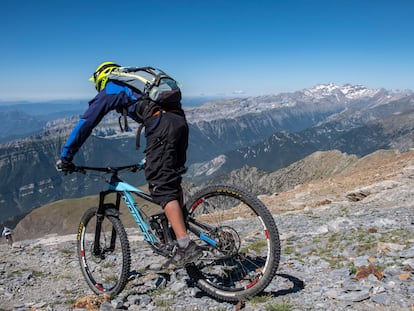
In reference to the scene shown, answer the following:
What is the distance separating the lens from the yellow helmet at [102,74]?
703cm

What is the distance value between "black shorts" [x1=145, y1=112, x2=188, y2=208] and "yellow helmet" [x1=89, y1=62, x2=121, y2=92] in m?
1.34

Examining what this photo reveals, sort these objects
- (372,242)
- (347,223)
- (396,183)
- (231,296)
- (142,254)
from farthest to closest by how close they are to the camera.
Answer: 1. (396,183)
2. (347,223)
3. (142,254)
4. (372,242)
5. (231,296)

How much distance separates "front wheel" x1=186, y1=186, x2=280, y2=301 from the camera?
249 inches

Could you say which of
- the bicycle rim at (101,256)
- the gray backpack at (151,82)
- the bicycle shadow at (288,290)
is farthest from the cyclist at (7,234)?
the gray backpack at (151,82)

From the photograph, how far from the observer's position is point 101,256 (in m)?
8.57

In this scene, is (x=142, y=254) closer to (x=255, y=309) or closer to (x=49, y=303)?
(x=49, y=303)

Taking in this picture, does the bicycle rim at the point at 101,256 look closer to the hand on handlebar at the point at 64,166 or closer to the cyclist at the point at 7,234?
the hand on handlebar at the point at 64,166

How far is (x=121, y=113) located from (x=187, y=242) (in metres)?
2.88

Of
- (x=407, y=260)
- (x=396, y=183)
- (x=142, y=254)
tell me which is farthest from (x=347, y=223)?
(x=396, y=183)

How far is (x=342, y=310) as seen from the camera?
18.5ft

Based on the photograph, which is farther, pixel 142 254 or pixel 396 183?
pixel 396 183

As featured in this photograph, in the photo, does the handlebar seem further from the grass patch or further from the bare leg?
the grass patch

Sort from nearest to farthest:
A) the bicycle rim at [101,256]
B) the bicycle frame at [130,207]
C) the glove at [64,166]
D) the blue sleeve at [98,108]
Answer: the blue sleeve at [98,108] < the bicycle frame at [130,207] < the glove at [64,166] < the bicycle rim at [101,256]

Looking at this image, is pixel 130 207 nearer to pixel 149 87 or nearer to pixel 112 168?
pixel 112 168
